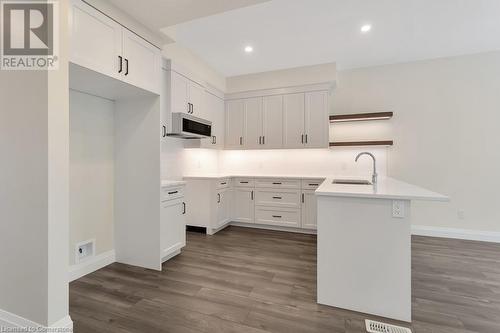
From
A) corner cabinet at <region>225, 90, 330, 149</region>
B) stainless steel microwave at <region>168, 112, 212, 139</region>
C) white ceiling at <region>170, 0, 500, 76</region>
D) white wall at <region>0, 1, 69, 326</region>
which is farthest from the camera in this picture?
corner cabinet at <region>225, 90, 330, 149</region>

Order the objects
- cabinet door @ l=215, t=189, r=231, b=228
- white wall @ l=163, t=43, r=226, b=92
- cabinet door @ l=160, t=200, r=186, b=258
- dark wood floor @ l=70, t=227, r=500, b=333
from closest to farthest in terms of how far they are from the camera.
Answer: dark wood floor @ l=70, t=227, r=500, b=333 < cabinet door @ l=160, t=200, r=186, b=258 < white wall @ l=163, t=43, r=226, b=92 < cabinet door @ l=215, t=189, r=231, b=228

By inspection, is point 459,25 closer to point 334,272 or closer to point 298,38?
Answer: point 298,38

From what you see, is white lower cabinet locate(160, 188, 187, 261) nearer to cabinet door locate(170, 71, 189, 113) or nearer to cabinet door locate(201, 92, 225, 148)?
cabinet door locate(170, 71, 189, 113)

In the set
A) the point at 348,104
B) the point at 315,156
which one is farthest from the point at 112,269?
the point at 348,104

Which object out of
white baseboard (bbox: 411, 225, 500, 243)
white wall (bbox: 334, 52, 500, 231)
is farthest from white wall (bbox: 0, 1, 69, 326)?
white baseboard (bbox: 411, 225, 500, 243)

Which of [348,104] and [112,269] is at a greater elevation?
[348,104]

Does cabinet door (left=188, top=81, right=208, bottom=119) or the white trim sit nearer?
cabinet door (left=188, top=81, right=208, bottom=119)

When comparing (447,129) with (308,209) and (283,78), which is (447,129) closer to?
(308,209)

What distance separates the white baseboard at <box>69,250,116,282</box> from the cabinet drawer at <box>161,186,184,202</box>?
0.92 meters

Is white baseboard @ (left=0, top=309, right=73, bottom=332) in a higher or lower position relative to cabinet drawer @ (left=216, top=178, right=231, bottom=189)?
lower

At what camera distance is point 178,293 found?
2098 millimetres

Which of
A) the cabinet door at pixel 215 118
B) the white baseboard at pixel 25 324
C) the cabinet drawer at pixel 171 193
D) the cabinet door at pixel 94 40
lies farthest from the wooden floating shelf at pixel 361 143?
the white baseboard at pixel 25 324

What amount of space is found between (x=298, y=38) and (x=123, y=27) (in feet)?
7.02

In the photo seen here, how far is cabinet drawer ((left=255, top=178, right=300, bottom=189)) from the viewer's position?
13.0 ft
